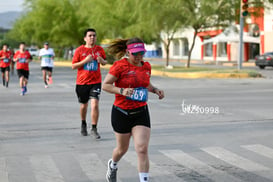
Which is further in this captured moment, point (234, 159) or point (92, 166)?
point (234, 159)

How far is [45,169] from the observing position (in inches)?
285

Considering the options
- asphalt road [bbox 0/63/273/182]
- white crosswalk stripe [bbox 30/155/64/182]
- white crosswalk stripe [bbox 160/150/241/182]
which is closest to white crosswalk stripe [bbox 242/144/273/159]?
asphalt road [bbox 0/63/273/182]

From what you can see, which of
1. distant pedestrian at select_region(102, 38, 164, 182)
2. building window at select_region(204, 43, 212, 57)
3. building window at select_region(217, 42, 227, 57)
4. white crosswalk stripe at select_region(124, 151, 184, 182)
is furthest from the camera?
building window at select_region(204, 43, 212, 57)

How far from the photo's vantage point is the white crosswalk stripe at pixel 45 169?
672 cm

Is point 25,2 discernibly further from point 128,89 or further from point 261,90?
point 128,89

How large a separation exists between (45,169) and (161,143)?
247cm

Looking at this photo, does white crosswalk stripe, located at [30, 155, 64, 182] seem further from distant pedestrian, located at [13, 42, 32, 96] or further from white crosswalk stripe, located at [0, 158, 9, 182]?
distant pedestrian, located at [13, 42, 32, 96]

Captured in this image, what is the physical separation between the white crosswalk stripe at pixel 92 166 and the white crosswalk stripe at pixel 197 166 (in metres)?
1.04

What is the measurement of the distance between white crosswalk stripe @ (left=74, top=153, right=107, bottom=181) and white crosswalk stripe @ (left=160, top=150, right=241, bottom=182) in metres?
1.04

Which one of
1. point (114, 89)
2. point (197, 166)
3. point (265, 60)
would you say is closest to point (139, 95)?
point (114, 89)

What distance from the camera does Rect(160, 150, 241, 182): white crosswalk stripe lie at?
6.64 m

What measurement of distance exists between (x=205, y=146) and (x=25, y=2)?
60875 millimetres

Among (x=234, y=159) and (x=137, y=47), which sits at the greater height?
(x=137, y=47)

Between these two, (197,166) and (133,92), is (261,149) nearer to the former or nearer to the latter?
(197,166)
